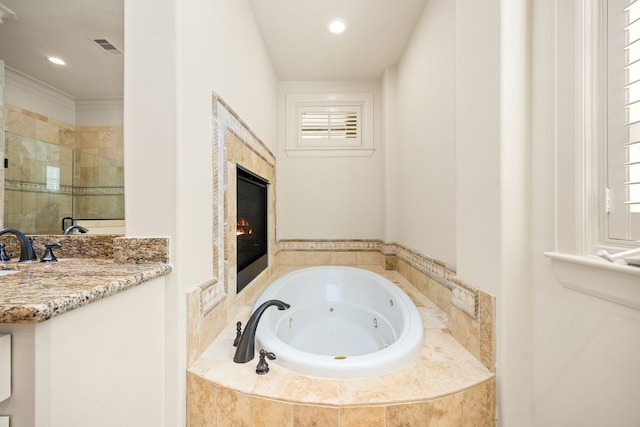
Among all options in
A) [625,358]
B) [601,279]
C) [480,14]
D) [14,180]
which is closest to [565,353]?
[625,358]

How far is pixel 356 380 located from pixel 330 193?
7.83 ft

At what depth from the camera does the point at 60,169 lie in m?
1.48

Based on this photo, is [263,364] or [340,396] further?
[263,364]

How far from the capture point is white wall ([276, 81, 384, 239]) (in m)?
3.20

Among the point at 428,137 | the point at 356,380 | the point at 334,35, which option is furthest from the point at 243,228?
the point at 334,35

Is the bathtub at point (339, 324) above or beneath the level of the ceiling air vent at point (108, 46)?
beneath

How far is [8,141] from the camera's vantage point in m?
1.36

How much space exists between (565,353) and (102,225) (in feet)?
6.94

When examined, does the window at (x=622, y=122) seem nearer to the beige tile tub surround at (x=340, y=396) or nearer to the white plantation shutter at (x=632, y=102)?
the white plantation shutter at (x=632, y=102)

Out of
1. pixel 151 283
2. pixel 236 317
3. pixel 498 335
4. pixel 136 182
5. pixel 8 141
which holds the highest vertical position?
pixel 8 141

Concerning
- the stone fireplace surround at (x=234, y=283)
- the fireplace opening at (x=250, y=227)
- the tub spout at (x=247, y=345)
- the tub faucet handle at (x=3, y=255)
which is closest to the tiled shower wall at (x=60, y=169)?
the tub faucet handle at (x=3, y=255)

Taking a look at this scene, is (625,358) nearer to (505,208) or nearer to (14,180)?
(505,208)

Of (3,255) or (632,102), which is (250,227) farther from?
(632,102)

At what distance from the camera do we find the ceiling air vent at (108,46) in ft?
4.89
